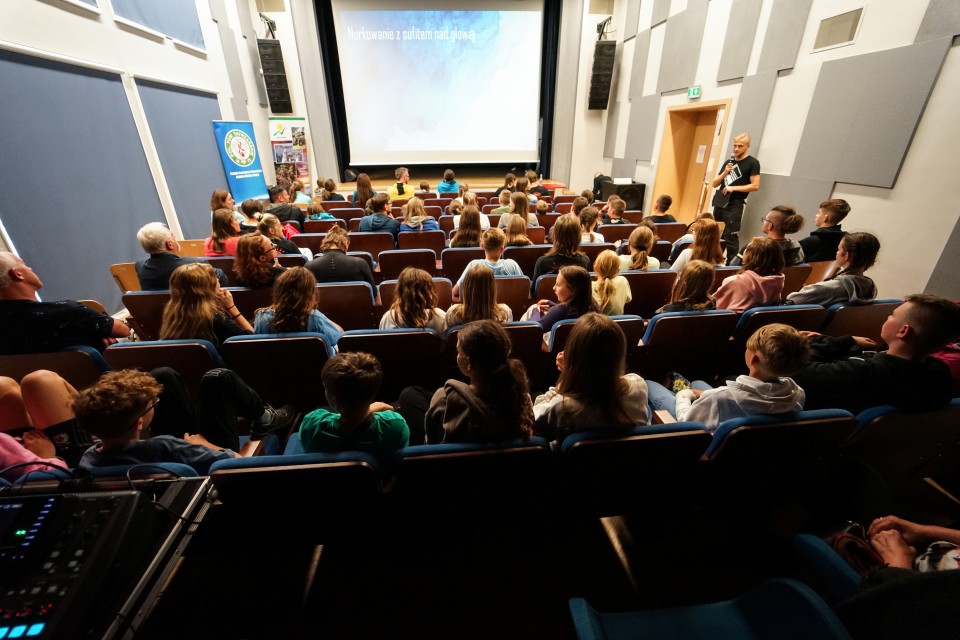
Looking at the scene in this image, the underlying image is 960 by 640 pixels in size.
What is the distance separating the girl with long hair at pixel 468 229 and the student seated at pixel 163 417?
237 cm

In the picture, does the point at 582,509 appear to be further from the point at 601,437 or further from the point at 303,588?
the point at 303,588

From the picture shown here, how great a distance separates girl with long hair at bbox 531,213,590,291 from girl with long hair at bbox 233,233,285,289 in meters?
1.85

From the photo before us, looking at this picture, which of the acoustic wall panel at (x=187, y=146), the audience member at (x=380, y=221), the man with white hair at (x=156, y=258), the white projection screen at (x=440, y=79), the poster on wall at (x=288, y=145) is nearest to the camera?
the man with white hair at (x=156, y=258)

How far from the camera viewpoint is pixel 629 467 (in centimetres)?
133

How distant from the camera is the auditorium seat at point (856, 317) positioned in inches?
89.0

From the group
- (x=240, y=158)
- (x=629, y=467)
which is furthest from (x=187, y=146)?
(x=629, y=467)

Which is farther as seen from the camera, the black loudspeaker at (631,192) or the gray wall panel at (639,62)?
the black loudspeaker at (631,192)

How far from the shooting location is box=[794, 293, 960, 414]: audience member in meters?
1.38

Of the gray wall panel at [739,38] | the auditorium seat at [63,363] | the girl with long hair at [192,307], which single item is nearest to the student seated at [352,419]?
the girl with long hair at [192,307]

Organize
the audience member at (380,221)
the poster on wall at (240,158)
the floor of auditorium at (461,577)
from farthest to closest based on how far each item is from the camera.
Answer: the poster on wall at (240,158) < the audience member at (380,221) < the floor of auditorium at (461,577)

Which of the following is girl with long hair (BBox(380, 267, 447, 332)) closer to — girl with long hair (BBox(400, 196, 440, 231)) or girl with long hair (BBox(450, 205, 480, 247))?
girl with long hair (BBox(450, 205, 480, 247))

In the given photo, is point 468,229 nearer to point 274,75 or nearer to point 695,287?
point 695,287

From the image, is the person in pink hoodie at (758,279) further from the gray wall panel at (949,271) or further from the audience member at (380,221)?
the audience member at (380,221)

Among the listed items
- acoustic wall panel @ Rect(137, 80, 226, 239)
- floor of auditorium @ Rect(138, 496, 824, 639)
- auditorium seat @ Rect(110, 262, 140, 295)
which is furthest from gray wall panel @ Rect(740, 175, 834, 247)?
acoustic wall panel @ Rect(137, 80, 226, 239)
